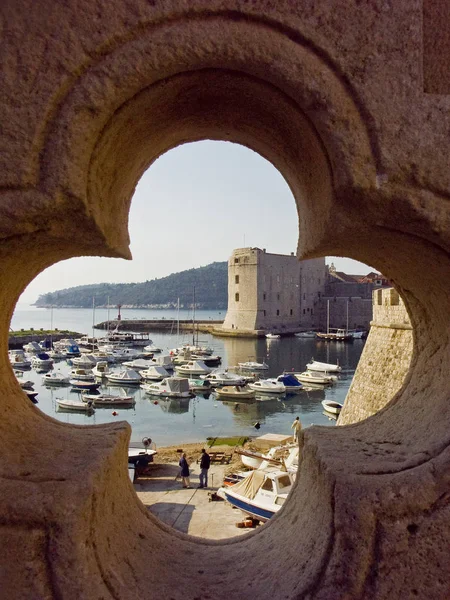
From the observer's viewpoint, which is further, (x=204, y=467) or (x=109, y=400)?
(x=109, y=400)

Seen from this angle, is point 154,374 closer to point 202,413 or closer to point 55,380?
point 55,380

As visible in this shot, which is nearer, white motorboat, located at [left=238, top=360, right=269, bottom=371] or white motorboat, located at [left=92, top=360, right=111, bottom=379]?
white motorboat, located at [left=92, top=360, right=111, bottom=379]

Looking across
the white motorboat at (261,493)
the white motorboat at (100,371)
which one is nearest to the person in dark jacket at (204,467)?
the white motorboat at (261,493)

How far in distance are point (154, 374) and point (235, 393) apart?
7.34m

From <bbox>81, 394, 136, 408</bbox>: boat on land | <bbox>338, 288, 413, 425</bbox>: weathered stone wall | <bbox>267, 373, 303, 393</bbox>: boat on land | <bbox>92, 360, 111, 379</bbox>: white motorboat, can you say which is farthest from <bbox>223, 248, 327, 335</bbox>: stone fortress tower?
<bbox>338, 288, 413, 425</bbox>: weathered stone wall

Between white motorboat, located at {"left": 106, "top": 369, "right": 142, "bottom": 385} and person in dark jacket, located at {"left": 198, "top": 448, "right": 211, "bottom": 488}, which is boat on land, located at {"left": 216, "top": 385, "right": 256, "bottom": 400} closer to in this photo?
white motorboat, located at {"left": 106, "top": 369, "right": 142, "bottom": 385}

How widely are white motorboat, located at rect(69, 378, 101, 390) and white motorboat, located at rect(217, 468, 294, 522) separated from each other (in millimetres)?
21423

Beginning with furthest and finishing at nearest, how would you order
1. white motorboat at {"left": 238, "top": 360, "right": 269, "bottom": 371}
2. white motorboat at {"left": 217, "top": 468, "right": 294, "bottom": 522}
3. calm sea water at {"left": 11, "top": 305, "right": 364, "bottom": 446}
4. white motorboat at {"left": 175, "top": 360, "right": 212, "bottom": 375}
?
1. white motorboat at {"left": 238, "top": 360, "right": 269, "bottom": 371}
2. white motorboat at {"left": 175, "top": 360, "right": 212, "bottom": 375}
3. calm sea water at {"left": 11, "top": 305, "right": 364, "bottom": 446}
4. white motorboat at {"left": 217, "top": 468, "right": 294, "bottom": 522}

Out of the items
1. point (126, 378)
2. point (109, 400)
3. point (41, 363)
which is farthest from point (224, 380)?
point (41, 363)

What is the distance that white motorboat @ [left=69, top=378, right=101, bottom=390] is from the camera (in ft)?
107

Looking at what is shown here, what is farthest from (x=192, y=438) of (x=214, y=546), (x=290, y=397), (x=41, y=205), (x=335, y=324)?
(x=335, y=324)

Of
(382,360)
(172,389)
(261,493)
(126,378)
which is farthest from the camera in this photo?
(126,378)

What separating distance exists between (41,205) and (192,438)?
73.3 feet

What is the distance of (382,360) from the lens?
11734 millimetres
